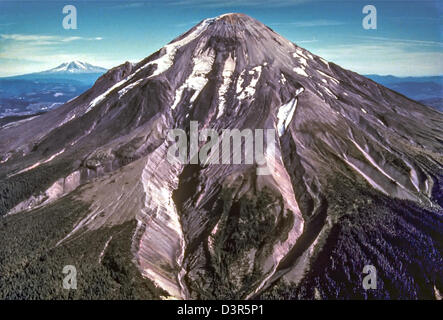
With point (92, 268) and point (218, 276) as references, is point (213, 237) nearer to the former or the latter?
point (218, 276)

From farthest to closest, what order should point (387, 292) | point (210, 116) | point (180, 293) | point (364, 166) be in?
point (210, 116) < point (364, 166) < point (180, 293) < point (387, 292)

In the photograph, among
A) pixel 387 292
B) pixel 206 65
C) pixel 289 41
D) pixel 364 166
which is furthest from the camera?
pixel 289 41

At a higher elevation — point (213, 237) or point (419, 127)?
point (419, 127)

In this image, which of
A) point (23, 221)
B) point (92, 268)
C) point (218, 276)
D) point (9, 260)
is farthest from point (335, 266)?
point (23, 221)
